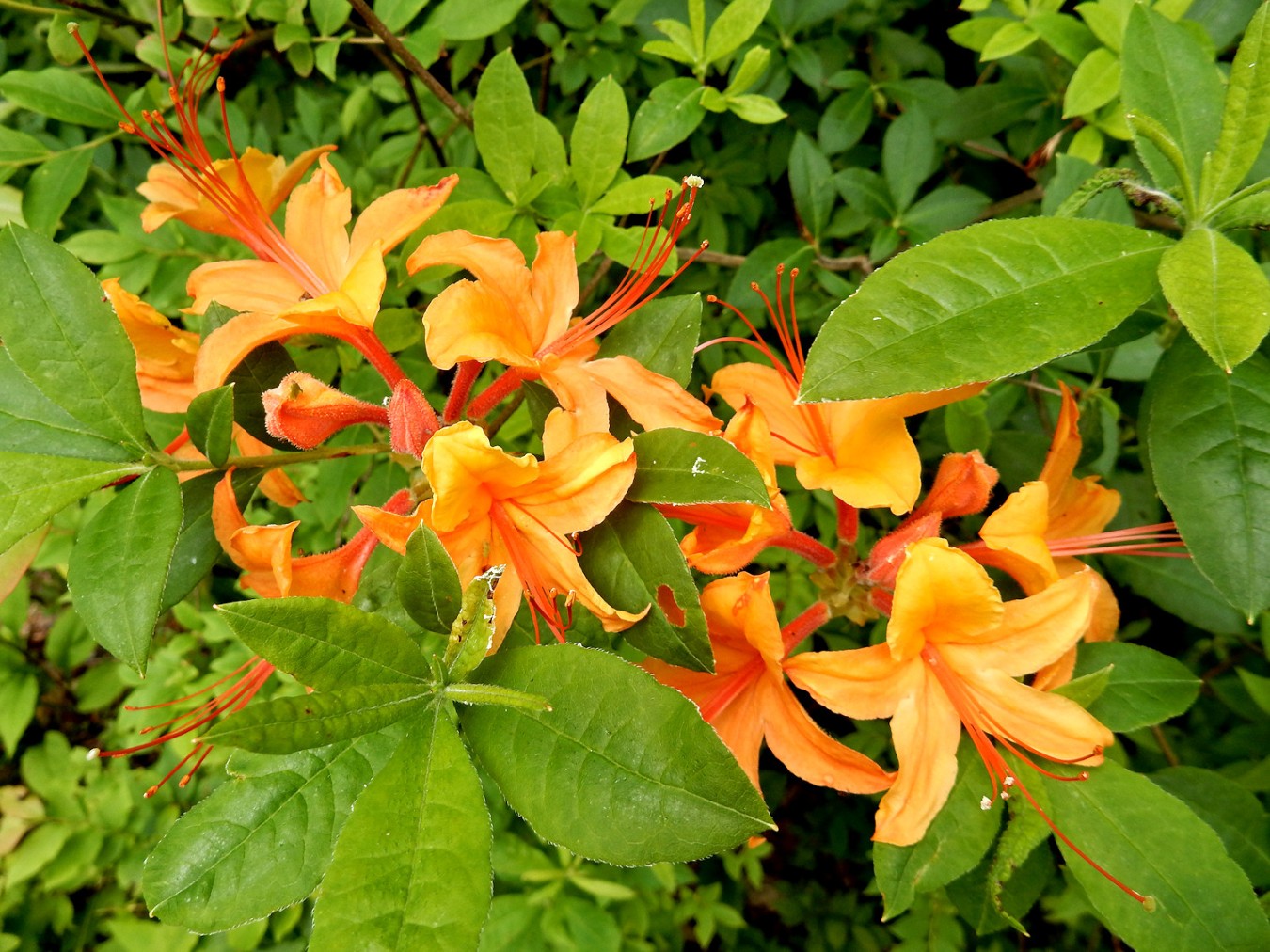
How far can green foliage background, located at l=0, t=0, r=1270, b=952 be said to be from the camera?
1.40 m

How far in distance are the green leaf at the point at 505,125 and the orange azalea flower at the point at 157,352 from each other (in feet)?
1.72

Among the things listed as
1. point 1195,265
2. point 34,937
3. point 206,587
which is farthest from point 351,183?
point 34,937

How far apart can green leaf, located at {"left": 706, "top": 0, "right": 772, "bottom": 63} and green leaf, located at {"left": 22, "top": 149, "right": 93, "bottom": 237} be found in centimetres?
123

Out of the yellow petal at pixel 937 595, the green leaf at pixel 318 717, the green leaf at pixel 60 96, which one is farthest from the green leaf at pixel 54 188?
the yellow petal at pixel 937 595

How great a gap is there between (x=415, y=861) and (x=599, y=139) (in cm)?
112

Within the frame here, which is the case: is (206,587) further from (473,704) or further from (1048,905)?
(1048,905)

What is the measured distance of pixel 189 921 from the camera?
0.85 m

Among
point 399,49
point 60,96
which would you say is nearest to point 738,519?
point 399,49

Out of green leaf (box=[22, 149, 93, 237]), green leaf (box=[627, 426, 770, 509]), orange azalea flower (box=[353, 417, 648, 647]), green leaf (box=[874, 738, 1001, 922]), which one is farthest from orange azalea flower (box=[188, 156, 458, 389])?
green leaf (box=[874, 738, 1001, 922])

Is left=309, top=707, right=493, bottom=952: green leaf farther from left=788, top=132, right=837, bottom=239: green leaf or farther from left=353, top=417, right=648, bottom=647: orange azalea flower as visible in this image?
left=788, top=132, right=837, bottom=239: green leaf

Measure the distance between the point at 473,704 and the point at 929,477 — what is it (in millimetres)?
1571

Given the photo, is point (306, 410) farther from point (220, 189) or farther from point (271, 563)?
point (220, 189)

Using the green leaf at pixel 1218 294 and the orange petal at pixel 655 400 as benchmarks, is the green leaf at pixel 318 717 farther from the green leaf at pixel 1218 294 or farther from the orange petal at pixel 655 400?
the green leaf at pixel 1218 294

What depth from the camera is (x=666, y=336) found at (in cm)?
111
